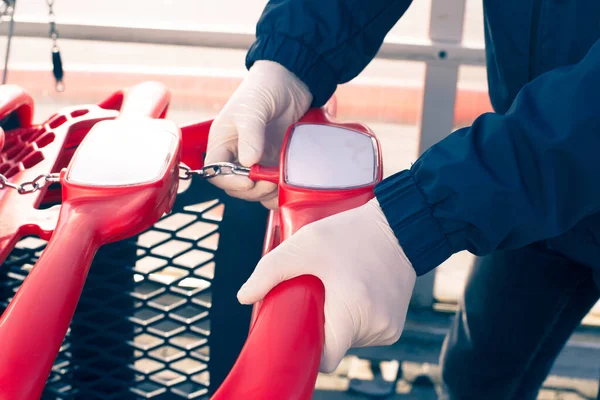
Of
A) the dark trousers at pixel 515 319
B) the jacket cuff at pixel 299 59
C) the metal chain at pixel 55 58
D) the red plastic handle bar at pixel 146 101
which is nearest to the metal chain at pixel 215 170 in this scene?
the red plastic handle bar at pixel 146 101

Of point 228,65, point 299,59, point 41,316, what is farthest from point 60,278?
point 228,65

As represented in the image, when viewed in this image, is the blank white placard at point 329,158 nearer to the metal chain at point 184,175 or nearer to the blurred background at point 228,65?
the metal chain at point 184,175

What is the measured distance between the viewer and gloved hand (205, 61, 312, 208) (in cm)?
89

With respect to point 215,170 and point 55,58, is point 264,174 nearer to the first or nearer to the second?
point 215,170

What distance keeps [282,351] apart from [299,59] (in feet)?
1.93

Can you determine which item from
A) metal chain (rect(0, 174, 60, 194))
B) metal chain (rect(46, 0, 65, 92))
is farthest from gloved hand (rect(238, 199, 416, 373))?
metal chain (rect(46, 0, 65, 92))

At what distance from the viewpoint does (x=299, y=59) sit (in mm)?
1008

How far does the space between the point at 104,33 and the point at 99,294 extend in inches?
39.8

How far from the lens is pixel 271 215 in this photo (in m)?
0.87

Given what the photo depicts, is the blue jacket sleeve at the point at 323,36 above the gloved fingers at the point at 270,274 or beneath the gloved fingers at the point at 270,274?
above

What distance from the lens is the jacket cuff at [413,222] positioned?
0.67 metres

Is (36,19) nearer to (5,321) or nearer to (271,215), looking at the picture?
(271,215)

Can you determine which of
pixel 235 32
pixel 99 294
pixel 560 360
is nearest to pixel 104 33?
pixel 235 32

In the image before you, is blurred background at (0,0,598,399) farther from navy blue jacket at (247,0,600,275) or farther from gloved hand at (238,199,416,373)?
gloved hand at (238,199,416,373)
